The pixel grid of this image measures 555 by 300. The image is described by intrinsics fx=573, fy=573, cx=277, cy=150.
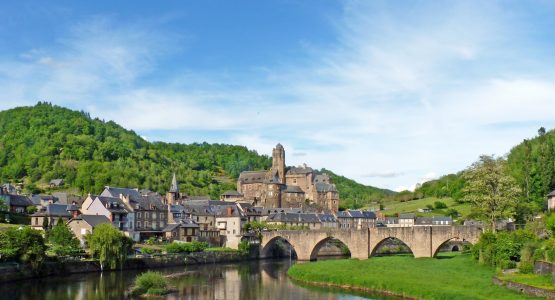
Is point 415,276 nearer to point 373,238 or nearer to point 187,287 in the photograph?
point 187,287

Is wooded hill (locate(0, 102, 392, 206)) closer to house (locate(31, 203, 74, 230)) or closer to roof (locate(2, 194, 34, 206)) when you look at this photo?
roof (locate(2, 194, 34, 206))

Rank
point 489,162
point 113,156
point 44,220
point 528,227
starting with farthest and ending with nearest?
point 113,156, point 44,220, point 489,162, point 528,227

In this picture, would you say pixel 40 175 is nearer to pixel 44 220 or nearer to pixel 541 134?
pixel 44 220

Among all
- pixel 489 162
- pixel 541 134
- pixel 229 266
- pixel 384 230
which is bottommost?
pixel 229 266

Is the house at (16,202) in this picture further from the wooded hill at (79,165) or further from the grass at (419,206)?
the grass at (419,206)

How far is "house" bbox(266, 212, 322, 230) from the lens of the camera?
11288 centimetres

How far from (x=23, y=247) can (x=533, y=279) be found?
4477 cm

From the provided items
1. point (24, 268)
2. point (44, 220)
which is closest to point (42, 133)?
point (44, 220)

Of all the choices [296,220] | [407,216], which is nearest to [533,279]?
[296,220]

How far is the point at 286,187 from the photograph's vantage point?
152 meters

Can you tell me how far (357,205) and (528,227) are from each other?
121 meters

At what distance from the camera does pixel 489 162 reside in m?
75.1

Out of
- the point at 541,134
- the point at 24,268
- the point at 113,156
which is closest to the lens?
the point at 24,268

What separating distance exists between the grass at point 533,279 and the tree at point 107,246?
39.8 metres
